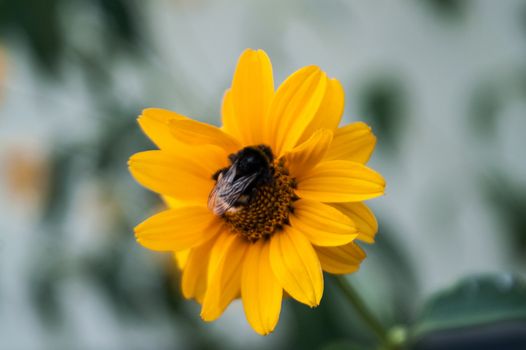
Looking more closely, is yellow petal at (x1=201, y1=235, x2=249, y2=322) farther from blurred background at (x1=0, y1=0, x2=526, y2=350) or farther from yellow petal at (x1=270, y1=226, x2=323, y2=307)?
blurred background at (x1=0, y1=0, x2=526, y2=350)

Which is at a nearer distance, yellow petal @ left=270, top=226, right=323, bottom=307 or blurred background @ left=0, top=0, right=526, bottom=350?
yellow petal @ left=270, top=226, right=323, bottom=307

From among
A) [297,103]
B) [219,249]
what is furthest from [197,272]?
[297,103]

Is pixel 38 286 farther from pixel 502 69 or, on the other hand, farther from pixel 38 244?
pixel 502 69

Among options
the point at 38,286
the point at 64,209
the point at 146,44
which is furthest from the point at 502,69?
the point at 38,286

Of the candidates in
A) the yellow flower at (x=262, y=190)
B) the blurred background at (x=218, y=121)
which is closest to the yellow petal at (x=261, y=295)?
the yellow flower at (x=262, y=190)

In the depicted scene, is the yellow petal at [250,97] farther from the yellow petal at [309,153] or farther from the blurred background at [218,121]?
the blurred background at [218,121]

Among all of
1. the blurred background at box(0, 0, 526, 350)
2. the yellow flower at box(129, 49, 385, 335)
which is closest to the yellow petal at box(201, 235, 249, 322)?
the yellow flower at box(129, 49, 385, 335)

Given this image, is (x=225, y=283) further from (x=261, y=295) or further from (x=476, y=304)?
(x=476, y=304)
